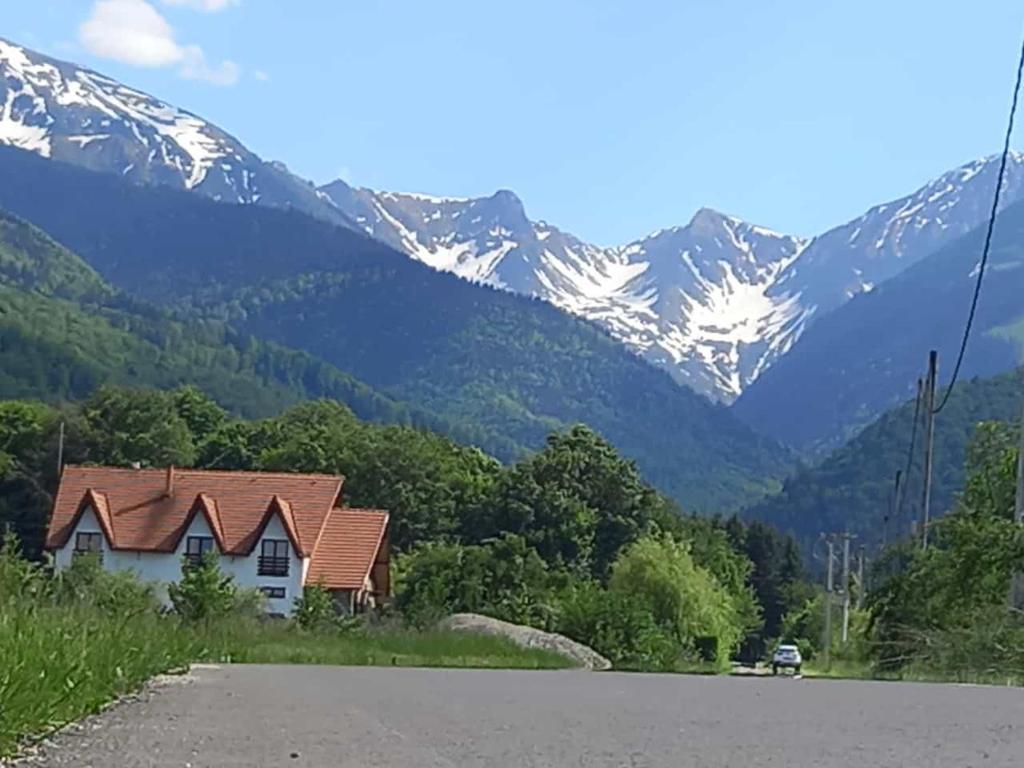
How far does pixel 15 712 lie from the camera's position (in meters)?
7.61

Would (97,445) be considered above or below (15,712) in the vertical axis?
above

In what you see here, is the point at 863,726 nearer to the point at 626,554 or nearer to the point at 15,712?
the point at 15,712

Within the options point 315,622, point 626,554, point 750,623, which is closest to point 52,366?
point 750,623

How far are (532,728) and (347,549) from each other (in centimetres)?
5242

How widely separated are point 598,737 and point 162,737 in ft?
7.24

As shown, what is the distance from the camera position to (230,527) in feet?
209

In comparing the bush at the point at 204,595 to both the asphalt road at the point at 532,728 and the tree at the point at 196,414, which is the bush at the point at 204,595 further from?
the tree at the point at 196,414

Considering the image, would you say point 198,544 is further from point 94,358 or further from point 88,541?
point 94,358

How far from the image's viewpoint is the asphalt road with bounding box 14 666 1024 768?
25.4 ft

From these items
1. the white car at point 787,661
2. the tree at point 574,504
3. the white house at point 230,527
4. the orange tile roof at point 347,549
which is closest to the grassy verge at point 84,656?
the orange tile roof at point 347,549

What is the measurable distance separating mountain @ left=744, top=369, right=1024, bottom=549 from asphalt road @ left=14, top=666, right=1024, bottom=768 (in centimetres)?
12776

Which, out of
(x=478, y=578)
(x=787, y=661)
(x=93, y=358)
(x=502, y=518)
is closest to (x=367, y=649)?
(x=478, y=578)

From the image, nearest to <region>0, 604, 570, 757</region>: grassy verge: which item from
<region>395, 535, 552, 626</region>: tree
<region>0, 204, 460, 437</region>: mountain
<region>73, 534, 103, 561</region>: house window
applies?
<region>395, 535, 552, 626</region>: tree

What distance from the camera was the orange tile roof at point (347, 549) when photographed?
196ft
